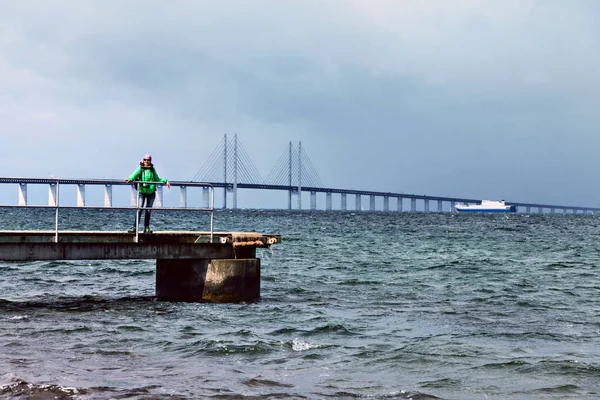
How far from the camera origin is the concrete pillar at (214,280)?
1550 centimetres

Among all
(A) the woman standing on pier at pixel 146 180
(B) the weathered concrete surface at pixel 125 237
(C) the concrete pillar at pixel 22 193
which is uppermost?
(C) the concrete pillar at pixel 22 193

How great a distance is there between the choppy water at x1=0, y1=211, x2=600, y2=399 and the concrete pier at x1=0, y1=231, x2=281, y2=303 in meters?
0.55

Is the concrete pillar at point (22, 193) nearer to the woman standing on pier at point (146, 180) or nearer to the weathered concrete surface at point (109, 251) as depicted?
the woman standing on pier at point (146, 180)

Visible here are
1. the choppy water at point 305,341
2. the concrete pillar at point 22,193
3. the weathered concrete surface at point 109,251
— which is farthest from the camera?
the concrete pillar at point 22,193

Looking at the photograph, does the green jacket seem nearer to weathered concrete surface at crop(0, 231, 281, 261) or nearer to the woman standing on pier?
the woman standing on pier

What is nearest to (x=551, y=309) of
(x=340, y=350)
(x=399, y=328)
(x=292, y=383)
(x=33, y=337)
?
(x=399, y=328)

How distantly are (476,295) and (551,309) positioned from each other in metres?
2.67

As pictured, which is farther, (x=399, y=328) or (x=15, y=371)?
(x=399, y=328)

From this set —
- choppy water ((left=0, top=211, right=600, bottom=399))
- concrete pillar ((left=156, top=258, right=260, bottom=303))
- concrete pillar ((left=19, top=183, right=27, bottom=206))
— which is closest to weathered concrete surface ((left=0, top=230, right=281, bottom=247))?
concrete pillar ((left=156, top=258, right=260, bottom=303))

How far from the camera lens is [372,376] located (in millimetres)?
9930

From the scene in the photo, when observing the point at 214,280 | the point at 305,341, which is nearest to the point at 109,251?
the point at 214,280

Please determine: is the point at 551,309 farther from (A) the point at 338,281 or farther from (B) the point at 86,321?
(B) the point at 86,321

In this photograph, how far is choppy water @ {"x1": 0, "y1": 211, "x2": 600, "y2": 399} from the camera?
9227mm

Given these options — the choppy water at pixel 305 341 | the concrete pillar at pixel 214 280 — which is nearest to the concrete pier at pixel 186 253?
the concrete pillar at pixel 214 280
